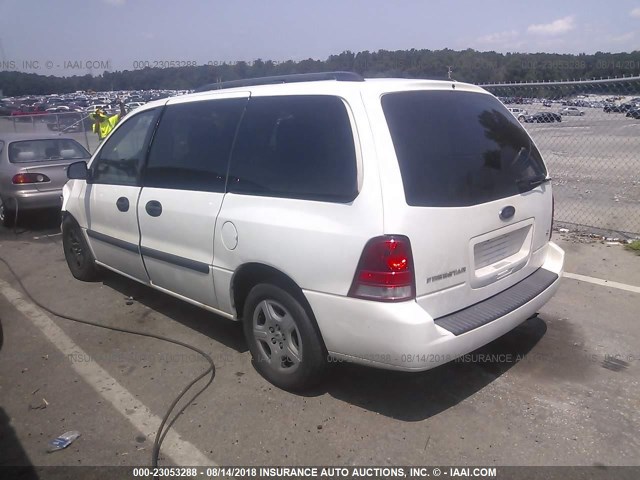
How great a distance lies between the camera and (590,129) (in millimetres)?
8344

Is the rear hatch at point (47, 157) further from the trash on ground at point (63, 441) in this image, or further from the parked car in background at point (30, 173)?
the trash on ground at point (63, 441)

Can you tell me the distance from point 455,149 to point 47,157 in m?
8.03

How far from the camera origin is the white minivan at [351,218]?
102 inches

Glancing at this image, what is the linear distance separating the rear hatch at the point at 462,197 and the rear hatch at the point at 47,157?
715 cm

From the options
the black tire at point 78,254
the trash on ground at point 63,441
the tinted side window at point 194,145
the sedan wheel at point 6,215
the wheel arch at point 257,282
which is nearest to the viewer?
the trash on ground at point 63,441

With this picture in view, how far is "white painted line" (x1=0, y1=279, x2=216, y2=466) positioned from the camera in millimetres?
2746

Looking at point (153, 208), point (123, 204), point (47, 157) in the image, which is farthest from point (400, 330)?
point (47, 157)

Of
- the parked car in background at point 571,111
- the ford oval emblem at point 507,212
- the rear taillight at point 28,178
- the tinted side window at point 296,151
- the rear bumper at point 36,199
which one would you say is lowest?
the rear bumper at point 36,199

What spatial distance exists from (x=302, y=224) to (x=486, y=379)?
166 cm

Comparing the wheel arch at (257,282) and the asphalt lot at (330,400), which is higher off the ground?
the wheel arch at (257,282)

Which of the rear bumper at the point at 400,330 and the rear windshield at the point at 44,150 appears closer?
the rear bumper at the point at 400,330

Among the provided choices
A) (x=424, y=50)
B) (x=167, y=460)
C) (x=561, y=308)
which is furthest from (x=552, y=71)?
(x=167, y=460)

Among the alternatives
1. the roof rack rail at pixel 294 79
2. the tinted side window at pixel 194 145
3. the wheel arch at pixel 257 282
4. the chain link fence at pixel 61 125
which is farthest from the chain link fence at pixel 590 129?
the chain link fence at pixel 61 125

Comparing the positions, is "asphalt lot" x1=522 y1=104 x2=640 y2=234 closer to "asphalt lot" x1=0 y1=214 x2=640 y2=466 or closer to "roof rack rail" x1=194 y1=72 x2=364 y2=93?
"asphalt lot" x1=0 y1=214 x2=640 y2=466
